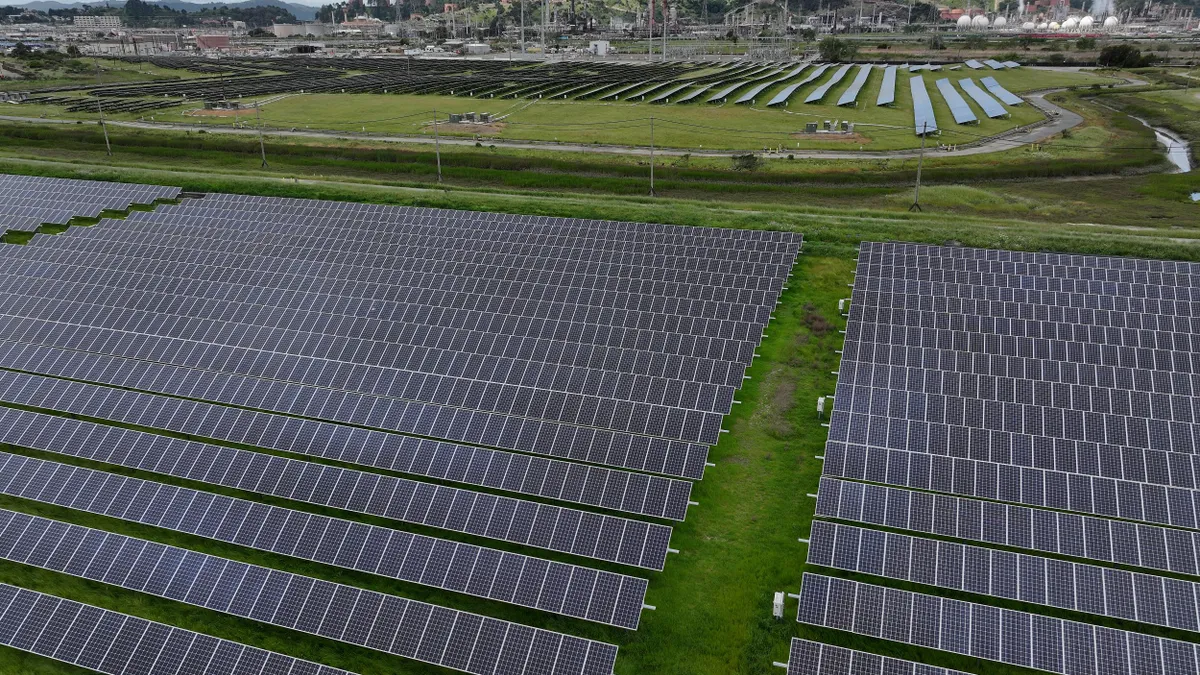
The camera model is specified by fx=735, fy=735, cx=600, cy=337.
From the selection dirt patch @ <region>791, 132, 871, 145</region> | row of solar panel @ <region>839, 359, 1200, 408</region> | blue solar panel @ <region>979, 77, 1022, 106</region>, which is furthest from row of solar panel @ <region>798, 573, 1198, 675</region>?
blue solar panel @ <region>979, 77, 1022, 106</region>

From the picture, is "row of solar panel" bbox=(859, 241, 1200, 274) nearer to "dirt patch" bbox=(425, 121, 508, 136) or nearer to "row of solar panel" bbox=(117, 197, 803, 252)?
"row of solar panel" bbox=(117, 197, 803, 252)

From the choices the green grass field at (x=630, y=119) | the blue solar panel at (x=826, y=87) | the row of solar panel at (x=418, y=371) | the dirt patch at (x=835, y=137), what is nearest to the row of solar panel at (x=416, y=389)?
the row of solar panel at (x=418, y=371)

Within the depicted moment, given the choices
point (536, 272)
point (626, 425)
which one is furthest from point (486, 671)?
point (536, 272)

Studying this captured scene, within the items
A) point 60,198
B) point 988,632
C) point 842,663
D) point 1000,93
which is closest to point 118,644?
point 842,663

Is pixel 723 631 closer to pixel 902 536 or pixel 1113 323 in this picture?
pixel 902 536

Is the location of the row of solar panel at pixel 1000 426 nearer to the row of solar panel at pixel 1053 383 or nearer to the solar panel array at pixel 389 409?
the row of solar panel at pixel 1053 383

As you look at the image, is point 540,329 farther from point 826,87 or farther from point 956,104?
point 826,87
